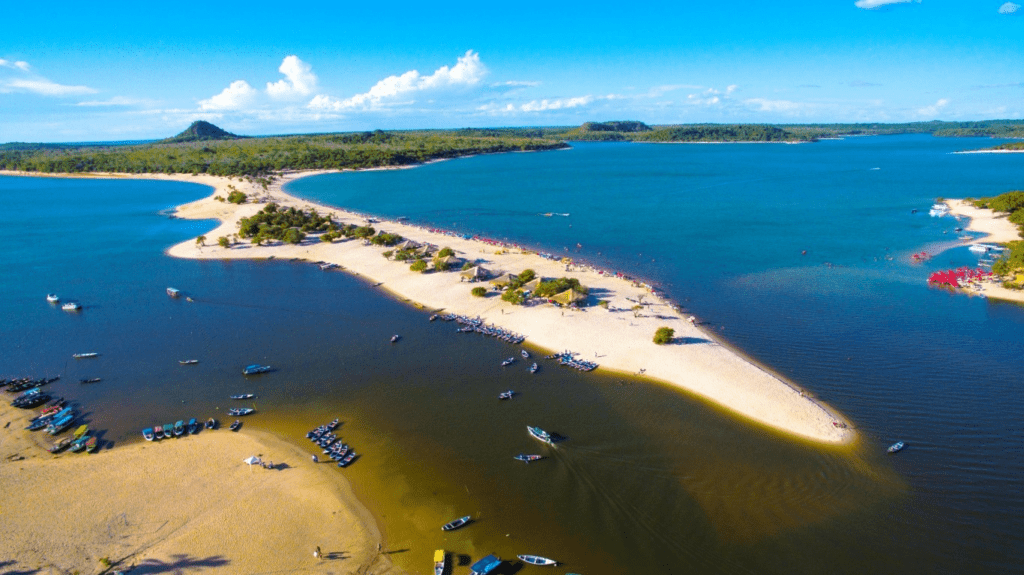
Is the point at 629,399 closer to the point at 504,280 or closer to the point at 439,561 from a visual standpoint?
the point at 439,561

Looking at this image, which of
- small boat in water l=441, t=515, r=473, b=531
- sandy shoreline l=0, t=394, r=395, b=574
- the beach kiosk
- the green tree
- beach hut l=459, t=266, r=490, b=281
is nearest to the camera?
the beach kiosk

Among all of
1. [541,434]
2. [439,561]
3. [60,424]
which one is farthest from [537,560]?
[60,424]

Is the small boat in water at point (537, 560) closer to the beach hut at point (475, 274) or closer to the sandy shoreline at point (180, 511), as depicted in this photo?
the sandy shoreline at point (180, 511)

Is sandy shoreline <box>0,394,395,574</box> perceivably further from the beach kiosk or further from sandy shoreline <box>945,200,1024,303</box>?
sandy shoreline <box>945,200,1024,303</box>

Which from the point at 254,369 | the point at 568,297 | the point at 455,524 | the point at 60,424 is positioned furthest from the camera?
the point at 568,297

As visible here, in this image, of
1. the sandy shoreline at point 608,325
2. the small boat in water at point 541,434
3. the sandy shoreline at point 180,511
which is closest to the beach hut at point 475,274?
the sandy shoreline at point 608,325

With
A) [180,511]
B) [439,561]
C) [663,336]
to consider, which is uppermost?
[663,336]

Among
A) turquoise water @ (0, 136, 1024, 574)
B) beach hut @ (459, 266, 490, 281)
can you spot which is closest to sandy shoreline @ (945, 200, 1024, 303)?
turquoise water @ (0, 136, 1024, 574)

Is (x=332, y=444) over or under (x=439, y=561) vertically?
over
